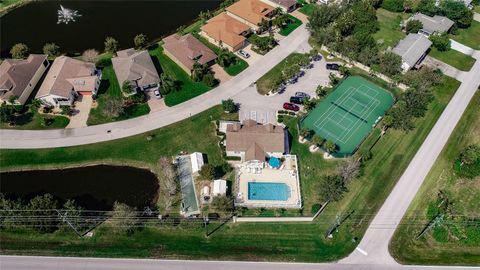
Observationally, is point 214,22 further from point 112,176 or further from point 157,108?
point 112,176

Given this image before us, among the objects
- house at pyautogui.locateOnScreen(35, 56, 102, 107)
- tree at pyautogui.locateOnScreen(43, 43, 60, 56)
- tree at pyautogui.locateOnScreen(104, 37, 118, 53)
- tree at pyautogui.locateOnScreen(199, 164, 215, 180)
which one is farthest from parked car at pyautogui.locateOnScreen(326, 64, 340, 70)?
tree at pyautogui.locateOnScreen(43, 43, 60, 56)

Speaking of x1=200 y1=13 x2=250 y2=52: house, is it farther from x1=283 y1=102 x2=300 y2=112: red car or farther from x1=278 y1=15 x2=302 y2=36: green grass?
x1=283 y1=102 x2=300 y2=112: red car

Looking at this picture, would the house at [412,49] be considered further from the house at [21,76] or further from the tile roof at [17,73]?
the tile roof at [17,73]

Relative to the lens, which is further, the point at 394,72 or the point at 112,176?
the point at 394,72

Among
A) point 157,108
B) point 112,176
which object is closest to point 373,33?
point 157,108

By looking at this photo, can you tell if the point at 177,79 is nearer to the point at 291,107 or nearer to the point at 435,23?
the point at 291,107

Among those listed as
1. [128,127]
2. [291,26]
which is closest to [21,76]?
[128,127]
